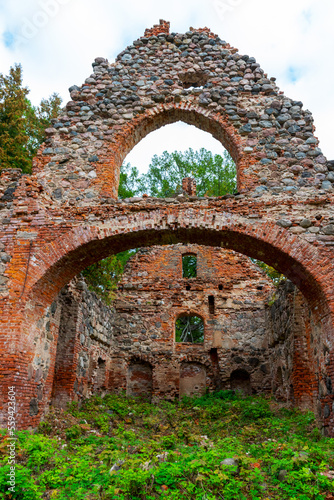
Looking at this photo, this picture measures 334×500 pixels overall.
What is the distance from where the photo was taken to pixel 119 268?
41.1ft

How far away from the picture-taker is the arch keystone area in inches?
232

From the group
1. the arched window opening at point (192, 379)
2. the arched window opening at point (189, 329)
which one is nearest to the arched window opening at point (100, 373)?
the arched window opening at point (192, 379)

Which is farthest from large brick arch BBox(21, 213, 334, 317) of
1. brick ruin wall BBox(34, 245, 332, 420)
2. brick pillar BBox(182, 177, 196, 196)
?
brick pillar BBox(182, 177, 196, 196)

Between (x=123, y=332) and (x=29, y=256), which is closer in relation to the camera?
(x=29, y=256)

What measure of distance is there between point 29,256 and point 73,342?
9.52ft

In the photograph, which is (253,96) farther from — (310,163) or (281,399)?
(281,399)

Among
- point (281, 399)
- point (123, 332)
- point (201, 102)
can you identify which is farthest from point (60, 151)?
point (281, 399)

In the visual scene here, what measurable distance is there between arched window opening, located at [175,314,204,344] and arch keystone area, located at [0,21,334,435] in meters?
13.3

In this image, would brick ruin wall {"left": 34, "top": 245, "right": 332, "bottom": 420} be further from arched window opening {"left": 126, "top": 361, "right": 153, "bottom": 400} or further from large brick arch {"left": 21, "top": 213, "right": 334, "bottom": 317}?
large brick arch {"left": 21, "top": 213, "right": 334, "bottom": 317}

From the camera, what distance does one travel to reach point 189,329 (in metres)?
20.2

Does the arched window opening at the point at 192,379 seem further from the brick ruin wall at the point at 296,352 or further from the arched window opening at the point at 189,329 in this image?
the arched window opening at the point at 189,329

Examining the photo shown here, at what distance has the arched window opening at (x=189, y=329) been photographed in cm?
1980

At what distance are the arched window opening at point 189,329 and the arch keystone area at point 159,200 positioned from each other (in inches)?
522

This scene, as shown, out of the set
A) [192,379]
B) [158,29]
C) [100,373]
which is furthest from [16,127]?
[192,379]
